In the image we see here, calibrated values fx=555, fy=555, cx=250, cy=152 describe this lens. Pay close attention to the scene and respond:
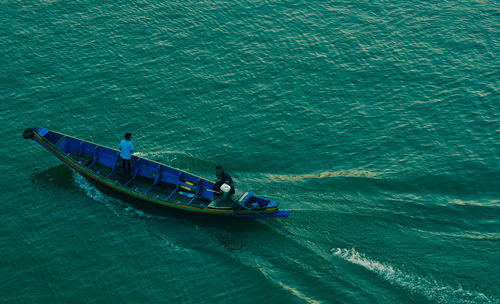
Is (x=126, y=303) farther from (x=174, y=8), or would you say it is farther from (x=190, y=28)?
(x=174, y=8)

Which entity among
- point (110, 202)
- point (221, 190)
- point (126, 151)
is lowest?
point (110, 202)

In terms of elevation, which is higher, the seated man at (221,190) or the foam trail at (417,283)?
the seated man at (221,190)

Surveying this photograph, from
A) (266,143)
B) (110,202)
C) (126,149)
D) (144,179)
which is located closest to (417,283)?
(266,143)

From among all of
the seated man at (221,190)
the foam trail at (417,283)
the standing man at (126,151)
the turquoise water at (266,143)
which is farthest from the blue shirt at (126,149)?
the foam trail at (417,283)

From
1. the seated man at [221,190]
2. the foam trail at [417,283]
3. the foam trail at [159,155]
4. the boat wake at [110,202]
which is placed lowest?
the foam trail at [417,283]

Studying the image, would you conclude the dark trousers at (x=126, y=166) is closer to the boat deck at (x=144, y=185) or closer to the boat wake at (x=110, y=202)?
the boat deck at (x=144, y=185)

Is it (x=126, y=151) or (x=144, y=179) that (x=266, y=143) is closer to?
(x=144, y=179)

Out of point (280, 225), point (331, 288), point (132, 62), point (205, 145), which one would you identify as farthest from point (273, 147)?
point (132, 62)
